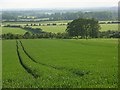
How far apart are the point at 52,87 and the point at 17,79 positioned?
153 inches

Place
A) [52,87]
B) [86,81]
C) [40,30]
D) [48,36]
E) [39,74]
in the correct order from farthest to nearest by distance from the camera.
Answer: [40,30] < [48,36] < [39,74] < [86,81] < [52,87]

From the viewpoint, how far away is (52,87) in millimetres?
18812

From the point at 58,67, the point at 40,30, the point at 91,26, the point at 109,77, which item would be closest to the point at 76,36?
the point at 91,26

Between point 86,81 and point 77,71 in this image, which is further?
point 77,71

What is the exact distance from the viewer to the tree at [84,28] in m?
97.4

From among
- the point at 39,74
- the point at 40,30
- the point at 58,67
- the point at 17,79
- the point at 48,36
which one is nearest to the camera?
the point at 17,79

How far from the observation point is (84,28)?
97312 millimetres

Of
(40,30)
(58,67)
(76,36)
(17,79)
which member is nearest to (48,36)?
(76,36)

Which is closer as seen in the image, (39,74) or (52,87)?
(52,87)

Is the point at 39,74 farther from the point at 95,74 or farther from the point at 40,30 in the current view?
the point at 40,30

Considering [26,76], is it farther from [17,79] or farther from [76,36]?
[76,36]

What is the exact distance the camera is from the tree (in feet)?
320

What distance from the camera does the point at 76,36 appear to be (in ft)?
327

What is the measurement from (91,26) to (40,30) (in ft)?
78.1
